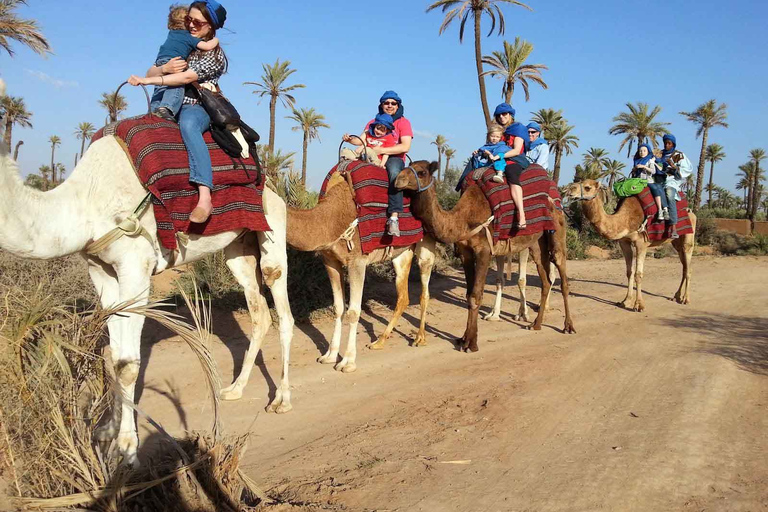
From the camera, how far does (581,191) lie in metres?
9.59

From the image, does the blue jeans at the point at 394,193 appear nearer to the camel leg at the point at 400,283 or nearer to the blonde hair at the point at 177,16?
the camel leg at the point at 400,283

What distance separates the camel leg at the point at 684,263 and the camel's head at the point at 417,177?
→ 658cm

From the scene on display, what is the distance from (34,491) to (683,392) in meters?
5.30

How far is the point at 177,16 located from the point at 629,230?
8372mm

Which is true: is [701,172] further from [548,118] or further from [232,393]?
[232,393]

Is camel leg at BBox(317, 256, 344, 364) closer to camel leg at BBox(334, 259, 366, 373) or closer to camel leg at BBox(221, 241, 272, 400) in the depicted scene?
camel leg at BBox(334, 259, 366, 373)

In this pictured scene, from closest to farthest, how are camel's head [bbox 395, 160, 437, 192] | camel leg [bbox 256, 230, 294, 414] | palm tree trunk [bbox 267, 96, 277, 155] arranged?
camel leg [bbox 256, 230, 294, 414], camel's head [bbox 395, 160, 437, 192], palm tree trunk [bbox 267, 96, 277, 155]

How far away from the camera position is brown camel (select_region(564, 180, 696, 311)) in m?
9.67

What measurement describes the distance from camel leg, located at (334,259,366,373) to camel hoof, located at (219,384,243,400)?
135 centimetres

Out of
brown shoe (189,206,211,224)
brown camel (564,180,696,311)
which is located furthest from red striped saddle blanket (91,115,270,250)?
brown camel (564,180,696,311)

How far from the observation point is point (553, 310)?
10469 millimetres

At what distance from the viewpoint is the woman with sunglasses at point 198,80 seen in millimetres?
4664

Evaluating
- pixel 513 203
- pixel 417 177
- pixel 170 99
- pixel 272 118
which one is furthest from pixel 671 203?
pixel 272 118

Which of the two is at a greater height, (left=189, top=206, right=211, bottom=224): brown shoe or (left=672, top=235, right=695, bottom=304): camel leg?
(left=189, top=206, right=211, bottom=224): brown shoe
